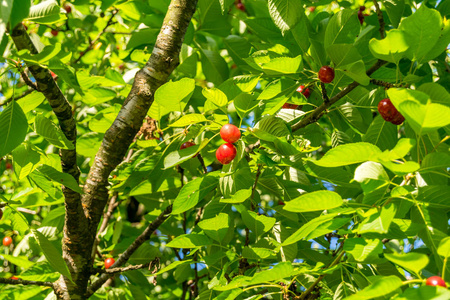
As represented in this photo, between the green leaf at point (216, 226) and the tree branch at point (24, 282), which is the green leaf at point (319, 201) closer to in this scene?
the green leaf at point (216, 226)

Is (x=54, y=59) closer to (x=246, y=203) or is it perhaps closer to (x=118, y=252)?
(x=246, y=203)

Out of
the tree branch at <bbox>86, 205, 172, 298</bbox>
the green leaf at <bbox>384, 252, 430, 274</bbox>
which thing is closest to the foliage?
the green leaf at <bbox>384, 252, 430, 274</bbox>

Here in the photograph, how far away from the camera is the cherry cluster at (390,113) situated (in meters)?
1.47

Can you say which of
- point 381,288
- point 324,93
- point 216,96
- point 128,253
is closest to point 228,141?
point 216,96

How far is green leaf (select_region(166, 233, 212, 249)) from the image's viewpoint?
1498 mm

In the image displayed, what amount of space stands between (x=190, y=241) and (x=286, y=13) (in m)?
0.88

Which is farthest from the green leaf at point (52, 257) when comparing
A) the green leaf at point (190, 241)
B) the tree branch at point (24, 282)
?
the green leaf at point (190, 241)

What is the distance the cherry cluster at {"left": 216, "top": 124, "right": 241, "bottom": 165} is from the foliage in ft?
0.12

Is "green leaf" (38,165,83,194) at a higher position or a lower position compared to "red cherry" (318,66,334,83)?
lower

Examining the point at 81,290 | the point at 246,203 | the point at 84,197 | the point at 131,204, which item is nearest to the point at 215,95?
the point at 246,203

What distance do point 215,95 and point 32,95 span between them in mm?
724

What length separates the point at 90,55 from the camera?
11.2 feet

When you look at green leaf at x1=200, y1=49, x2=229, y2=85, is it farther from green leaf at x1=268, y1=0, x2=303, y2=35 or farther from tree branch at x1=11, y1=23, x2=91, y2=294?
tree branch at x1=11, y1=23, x2=91, y2=294

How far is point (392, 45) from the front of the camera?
127 centimetres
